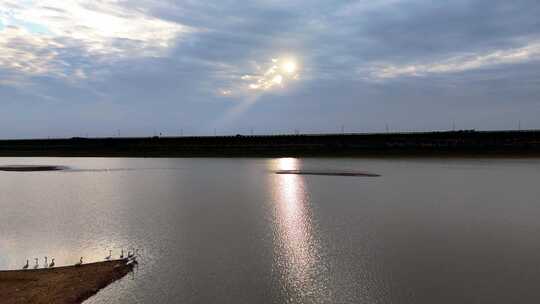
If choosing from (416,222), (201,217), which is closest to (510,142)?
(416,222)

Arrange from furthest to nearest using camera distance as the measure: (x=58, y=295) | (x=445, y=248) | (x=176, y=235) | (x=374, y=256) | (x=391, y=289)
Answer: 1. (x=176, y=235)
2. (x=445, y=248)
3. (x=374, y=256)
4. (x=391, y=289)
5. (x=58, y=295)

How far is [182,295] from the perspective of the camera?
1194 cm

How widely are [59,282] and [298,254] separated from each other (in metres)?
8.07

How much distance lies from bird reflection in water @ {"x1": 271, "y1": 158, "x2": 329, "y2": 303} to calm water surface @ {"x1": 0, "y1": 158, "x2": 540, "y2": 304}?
57mm

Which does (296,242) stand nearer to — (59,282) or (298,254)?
(298,254)

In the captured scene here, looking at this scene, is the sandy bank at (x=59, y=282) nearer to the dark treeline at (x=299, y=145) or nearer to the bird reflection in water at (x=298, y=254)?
the bird reflection in water at (x=298, y=254)

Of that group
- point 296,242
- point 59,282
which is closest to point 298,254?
point 296,242

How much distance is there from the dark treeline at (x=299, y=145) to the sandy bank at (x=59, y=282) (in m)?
85.1

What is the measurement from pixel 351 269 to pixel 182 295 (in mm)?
5637

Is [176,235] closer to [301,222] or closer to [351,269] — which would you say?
[301,222]

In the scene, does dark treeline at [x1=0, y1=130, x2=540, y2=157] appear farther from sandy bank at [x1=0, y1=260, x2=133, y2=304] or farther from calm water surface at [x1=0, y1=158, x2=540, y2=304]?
sandy bank at [x1=0, y1=260, x2=133, y2=304]

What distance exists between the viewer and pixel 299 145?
108 m

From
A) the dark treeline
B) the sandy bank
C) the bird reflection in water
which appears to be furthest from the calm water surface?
the dark treeline

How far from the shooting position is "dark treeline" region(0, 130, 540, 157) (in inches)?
3407
